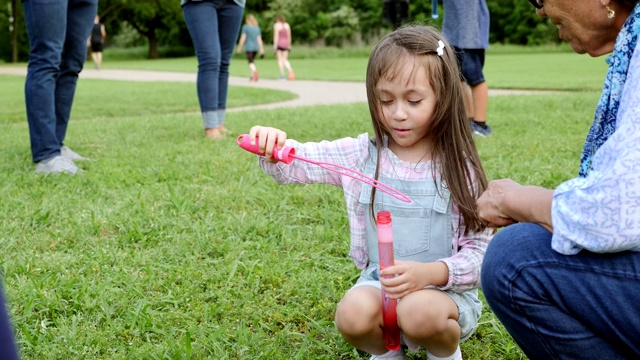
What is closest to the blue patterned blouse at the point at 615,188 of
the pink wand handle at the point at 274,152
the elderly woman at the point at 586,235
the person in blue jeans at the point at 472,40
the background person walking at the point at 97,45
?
the elderly woman at the point at 586,235

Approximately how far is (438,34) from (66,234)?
181cm

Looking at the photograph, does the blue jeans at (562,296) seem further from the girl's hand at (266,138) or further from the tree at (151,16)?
the tree at (151,16)

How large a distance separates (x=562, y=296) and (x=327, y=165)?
77cm

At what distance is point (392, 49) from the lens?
6.61ft

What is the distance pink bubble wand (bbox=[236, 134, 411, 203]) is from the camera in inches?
76.4

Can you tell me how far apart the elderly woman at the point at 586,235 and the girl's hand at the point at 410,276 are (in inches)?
11.4

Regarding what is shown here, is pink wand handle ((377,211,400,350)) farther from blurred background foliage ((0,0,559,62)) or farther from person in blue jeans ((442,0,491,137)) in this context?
blurred background foliage ((0,0,559,62))

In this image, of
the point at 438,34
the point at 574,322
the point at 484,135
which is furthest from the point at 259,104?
the point at 574,322

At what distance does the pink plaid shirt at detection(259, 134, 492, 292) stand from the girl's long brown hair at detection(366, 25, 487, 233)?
37 millimetres

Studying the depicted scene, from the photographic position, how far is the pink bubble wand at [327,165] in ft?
6.37

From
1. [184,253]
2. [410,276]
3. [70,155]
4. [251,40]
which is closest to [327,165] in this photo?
[410,276]

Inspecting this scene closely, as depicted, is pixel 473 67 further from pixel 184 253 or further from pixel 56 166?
pixel 184 253

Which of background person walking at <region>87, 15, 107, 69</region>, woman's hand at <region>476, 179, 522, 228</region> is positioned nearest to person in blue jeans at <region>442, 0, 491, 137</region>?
woman's hand at <region>476, 179, 522, 228</region>

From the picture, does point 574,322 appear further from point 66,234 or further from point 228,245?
point 66,234
